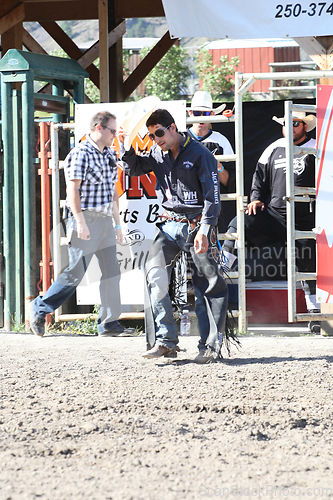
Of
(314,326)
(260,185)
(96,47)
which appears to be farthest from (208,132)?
(96,47)

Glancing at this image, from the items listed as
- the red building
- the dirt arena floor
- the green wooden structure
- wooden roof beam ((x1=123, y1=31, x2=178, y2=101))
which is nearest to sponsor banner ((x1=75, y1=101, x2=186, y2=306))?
the green wooden structure

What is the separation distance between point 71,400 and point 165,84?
78.4ft

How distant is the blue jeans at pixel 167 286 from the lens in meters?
4.87

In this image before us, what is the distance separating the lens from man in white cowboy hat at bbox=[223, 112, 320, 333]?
743 centimetres

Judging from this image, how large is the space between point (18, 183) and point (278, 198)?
3.12 meters

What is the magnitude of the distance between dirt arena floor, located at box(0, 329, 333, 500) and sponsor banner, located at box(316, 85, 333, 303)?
3.17 ft

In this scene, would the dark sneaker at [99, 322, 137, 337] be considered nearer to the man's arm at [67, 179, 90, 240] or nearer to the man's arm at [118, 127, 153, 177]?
the man's arm at [67, 179, 90, 240]

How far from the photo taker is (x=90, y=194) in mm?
6113

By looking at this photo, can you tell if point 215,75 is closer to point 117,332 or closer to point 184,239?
point 117,332

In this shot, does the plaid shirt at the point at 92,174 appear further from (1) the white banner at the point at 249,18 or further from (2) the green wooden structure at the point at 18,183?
(1) the white banner at the point at 249,18

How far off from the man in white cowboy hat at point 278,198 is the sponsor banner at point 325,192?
1.25 meters

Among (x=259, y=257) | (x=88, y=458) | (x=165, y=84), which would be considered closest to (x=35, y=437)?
(x=88, y=458)

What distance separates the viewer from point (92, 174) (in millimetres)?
6109

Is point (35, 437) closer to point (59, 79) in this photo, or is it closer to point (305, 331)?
point (305, 331)
